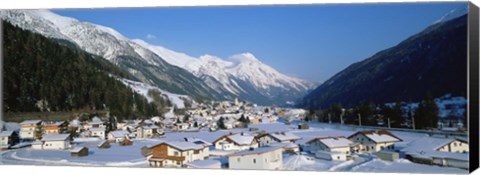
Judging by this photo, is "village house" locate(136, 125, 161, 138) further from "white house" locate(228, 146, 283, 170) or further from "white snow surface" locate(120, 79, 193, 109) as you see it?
"white house" locate(228, 146, 283, 170)

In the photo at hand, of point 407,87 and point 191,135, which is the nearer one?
point 407,87

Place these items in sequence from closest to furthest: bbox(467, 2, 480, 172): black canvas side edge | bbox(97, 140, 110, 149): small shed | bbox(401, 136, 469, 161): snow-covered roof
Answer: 1. bbox(467, 2, 480, 172): black canvas side edge
2. bbox(401, 136, 469, 161): snow-covered roof
3. bbox(97, 140, 110, 149): small shed

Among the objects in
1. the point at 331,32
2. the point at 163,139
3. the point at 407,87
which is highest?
the point at 331,32

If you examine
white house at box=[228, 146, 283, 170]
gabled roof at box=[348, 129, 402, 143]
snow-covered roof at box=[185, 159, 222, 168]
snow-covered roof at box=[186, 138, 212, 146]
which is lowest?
snow-covered roof at box=[185, 159, 222, 168]

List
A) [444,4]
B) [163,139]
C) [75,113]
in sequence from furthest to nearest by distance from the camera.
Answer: [75,113], [163,139], [444,4]

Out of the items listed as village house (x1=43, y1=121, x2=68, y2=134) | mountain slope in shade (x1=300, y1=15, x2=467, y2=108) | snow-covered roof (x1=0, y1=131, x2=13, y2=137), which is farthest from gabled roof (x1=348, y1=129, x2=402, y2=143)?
snow-covered roof (x1=0, y1=131, x2=13, y2=137)

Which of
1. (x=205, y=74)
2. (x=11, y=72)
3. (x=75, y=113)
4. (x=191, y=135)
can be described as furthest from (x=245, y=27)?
(x=11, y=72)

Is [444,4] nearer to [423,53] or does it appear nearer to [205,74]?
[423,53]
